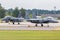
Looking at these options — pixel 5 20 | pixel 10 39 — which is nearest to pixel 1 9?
pixel 5 20

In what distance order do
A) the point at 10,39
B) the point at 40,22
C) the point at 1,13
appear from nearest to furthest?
the point at 10,39, the point at 40,22, the point at 1,13

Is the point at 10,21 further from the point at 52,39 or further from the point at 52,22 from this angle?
the point at 52,39

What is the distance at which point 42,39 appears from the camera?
50.7ft

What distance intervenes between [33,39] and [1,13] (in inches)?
2196

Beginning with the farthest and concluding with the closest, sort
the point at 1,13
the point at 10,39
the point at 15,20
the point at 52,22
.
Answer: the point at 1,13
the point at 15,20
the point at 52,22
the point at 10,39

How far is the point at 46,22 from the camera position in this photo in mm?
40031

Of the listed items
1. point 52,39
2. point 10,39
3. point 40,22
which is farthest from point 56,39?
point 40,22

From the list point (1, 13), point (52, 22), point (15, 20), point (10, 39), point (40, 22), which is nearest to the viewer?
point (10, 39)

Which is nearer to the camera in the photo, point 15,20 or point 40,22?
point 40,22

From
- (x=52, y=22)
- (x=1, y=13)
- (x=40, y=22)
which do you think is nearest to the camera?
(x=40, y=22)

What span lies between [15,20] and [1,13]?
78.7ft

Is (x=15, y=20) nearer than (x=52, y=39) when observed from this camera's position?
No

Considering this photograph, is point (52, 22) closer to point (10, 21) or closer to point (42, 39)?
point (10, 21)

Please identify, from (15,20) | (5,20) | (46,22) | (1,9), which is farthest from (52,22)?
(1,9)
